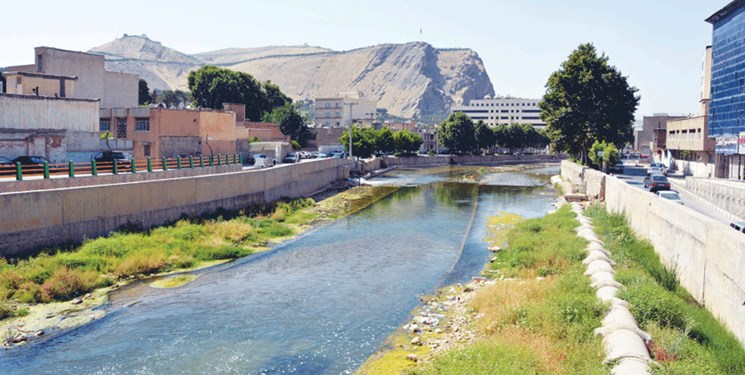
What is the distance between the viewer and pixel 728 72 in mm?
66500

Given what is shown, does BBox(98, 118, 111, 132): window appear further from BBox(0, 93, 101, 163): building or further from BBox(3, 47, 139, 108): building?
BBox(0, 93, 101, 163): building

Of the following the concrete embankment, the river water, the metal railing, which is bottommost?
the river water

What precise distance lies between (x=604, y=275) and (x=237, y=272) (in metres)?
14.5

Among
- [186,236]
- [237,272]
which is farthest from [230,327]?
[186,236]

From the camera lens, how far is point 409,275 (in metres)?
25.8

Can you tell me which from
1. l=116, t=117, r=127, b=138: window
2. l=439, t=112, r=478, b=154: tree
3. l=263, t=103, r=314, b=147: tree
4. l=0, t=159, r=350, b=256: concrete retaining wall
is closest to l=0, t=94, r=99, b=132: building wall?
l=116, t=117, r=127, b=138: window

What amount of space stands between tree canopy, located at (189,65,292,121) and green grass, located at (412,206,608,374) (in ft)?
287

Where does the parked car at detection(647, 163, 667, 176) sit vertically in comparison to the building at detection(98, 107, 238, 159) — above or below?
below

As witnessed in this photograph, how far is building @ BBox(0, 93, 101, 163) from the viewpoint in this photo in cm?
3734

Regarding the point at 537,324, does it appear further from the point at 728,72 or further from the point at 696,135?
the point at 696,135

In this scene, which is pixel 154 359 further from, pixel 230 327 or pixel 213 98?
pixel 213 98

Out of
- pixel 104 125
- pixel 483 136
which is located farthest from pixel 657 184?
pixel 483 136

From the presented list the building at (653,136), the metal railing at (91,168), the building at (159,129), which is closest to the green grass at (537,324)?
the metal railing at (91,168)

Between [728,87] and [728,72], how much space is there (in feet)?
5.45
